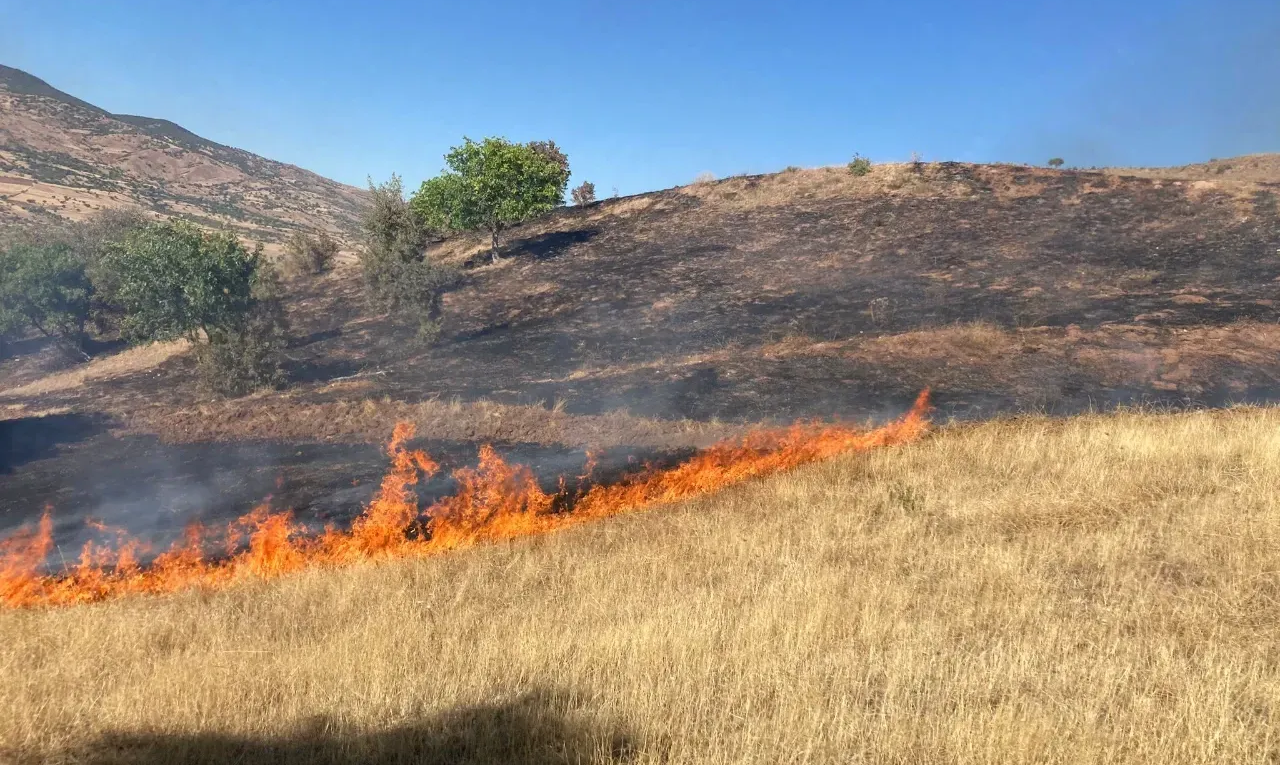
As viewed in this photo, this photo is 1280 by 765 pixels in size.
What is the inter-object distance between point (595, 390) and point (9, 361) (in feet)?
99.7

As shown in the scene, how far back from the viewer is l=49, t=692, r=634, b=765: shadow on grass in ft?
15.1

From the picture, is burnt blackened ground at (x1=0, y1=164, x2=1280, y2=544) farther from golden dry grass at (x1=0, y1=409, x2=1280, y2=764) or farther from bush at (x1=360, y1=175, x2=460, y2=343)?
golden dry grass at (x1=0, y1=409, x2=1280, y2=764)

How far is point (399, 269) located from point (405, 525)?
2056cm

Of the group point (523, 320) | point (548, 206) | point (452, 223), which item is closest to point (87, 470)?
point (523, 320)

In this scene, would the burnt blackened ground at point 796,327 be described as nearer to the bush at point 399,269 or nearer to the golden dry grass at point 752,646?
the bush at point 399,269

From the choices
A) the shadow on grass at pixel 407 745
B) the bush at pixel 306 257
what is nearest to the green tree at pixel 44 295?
the bush at pixel 306 257

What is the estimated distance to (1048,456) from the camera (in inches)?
447

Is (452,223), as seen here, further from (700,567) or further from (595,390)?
(700,567)

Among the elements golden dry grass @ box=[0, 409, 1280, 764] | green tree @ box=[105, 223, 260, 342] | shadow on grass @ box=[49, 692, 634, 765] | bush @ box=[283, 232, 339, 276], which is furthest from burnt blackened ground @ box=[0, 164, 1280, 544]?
shadow on grass @ box=[49, 692, 634, 765]

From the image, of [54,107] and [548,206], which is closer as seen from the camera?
[548,206]

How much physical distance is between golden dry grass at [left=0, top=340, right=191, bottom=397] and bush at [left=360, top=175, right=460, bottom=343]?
8179 mm

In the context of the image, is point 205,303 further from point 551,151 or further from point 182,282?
point 551,151

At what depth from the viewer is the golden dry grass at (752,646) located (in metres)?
4.64

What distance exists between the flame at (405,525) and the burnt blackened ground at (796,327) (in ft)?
4.06
